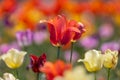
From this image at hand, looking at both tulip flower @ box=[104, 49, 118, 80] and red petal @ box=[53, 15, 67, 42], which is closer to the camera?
tulip flower @ box=[104, 49, 118, 80]

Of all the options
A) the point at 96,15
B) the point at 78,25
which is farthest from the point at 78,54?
the point at 78,25

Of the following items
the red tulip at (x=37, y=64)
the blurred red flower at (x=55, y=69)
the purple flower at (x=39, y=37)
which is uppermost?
the blurred red flower at (x=55, y=69)

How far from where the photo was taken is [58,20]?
8.85ft

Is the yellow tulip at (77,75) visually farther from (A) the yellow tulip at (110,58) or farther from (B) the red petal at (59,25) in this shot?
(B) the red petal at (59,25)

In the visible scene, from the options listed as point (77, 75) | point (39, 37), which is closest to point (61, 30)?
point (77, 75)

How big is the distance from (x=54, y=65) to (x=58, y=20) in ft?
1.73

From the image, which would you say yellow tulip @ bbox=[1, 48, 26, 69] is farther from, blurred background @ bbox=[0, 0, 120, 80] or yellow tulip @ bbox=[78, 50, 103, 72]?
blurred background @ bbox=[0, 0, 120, 80]

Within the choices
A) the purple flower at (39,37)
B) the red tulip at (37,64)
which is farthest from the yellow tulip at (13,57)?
the purple flower at (39,37)

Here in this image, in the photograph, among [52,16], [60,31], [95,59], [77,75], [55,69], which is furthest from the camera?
[52,16]

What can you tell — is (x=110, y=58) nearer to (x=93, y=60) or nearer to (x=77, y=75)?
(x=93, y=60)

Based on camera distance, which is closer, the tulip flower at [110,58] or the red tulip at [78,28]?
the tulip flower at [110,58]

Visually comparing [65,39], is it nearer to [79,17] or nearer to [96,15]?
[79,17]

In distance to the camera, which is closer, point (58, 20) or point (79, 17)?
point (58, 20)

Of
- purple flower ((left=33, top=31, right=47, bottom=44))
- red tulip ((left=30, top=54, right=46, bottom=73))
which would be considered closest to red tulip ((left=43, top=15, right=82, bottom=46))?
red tulip ((left=30, top=54, right=46, bottom=73))
